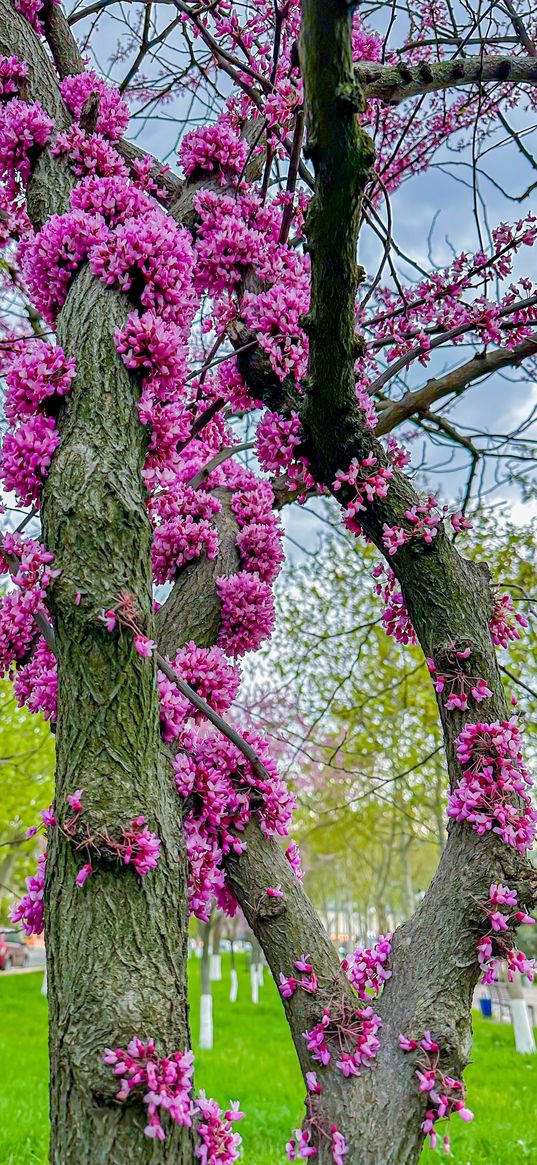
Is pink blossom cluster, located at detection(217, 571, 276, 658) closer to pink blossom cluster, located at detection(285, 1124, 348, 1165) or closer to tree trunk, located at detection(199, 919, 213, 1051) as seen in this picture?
pink blossom cluster, located at detection(285, 1124, 348, 1165)

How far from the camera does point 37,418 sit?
227 cm

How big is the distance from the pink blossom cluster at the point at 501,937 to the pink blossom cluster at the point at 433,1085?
24cm

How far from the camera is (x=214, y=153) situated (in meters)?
3.30

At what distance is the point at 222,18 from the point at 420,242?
1.85 metres

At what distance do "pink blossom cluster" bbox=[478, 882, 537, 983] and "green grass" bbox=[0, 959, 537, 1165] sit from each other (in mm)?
4089

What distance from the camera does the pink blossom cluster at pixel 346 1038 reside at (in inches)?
82.6

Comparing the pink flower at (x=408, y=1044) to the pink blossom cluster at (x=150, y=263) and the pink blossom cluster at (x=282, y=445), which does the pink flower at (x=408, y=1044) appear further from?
the pink blossom cluster at (x=150, y=263)

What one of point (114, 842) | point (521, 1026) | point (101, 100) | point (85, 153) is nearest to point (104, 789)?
point (114, 842)

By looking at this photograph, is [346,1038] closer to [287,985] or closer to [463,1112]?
[287,985]

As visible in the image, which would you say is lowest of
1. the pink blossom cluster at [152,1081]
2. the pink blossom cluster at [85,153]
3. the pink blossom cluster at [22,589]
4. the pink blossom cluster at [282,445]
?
the pink blossom cluster at [152,1081]

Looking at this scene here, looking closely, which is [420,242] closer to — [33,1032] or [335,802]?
[335,802]

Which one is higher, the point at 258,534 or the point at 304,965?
the point at 258,534

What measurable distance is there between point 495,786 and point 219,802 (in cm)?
81

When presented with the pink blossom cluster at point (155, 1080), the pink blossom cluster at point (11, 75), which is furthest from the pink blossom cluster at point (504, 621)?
the pink blossom cluster at point (11, 75)
